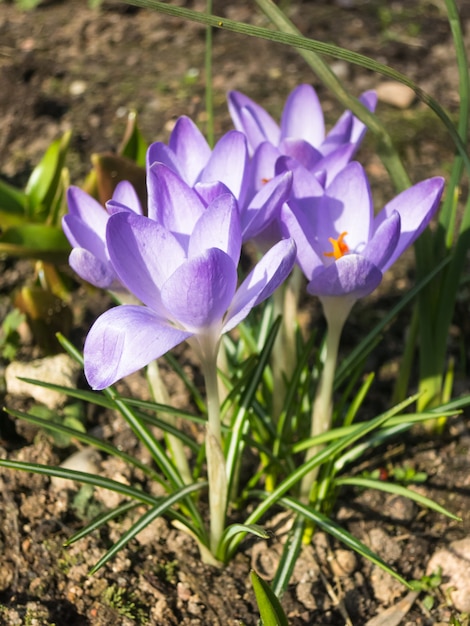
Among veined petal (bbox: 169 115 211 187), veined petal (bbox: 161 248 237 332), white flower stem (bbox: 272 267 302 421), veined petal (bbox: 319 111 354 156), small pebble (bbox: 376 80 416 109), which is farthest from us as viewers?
small pebble (bbox: 376 80 416 109)

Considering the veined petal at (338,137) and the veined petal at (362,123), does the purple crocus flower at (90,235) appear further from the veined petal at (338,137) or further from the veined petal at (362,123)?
the veined petal at (362,123)

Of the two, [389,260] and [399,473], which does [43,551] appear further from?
[389,260]

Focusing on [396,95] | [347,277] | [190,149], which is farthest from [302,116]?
[396,95]

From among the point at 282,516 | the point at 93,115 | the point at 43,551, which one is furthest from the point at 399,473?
the point at 93,115

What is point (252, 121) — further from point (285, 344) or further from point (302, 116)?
point (285, 344)

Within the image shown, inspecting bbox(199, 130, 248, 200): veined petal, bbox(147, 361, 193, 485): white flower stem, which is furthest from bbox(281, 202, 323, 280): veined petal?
bbox(147, 361, 193, 485): white flower stem

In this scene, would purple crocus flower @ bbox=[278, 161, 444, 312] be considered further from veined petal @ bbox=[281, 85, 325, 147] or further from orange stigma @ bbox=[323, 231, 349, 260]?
veined petal @ bbox=[281, 85, 325, 147]
